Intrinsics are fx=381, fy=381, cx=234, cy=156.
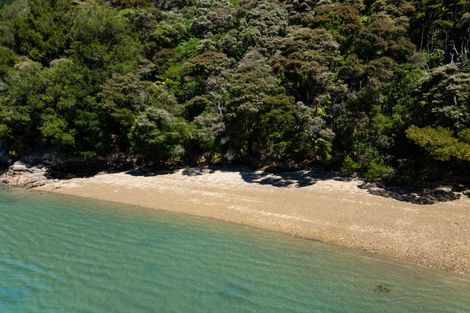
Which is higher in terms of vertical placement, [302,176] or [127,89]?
[127,89]

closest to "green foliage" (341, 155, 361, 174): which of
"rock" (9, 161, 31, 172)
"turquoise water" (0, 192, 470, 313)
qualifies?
"turquoise water" (0, 192, 470, 313)

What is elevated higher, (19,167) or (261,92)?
(261,92)

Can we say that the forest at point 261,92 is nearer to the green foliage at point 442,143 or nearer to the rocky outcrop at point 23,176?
the green foliage at point 442,143

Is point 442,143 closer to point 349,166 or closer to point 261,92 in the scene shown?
point 349,166

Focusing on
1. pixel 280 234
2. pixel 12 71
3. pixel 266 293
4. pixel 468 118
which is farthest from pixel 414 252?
pixel 12 71

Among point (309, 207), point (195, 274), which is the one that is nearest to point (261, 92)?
point (309, 207)

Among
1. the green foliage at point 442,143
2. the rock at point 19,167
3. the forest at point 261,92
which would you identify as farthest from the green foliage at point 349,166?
the rock at point 19,167

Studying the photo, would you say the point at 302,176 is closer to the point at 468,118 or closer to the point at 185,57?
the point at 468,118
